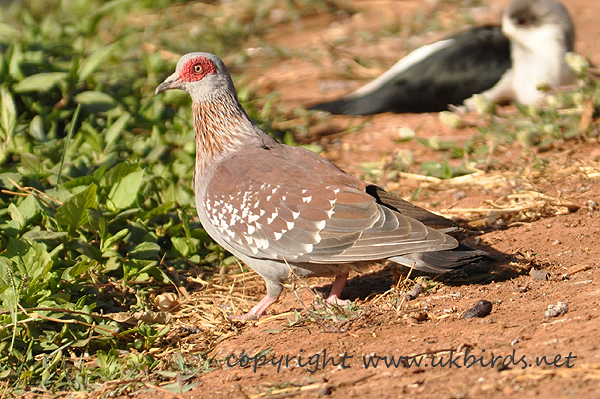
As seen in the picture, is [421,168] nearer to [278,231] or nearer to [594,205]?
[594,205]

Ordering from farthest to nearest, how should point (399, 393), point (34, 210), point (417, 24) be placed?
point (417, 24)
point (34, 210)
point (399, 393)

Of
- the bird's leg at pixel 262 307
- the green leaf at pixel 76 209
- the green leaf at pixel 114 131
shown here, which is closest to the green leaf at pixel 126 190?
the green leaf at pixel 76 209

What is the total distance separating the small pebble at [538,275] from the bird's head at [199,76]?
223 cm

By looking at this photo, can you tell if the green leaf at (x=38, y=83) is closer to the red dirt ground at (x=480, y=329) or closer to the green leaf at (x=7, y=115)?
the green leaf at (x=7, y=115)

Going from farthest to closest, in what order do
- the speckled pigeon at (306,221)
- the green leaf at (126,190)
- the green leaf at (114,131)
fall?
1. the green leaf at (114,131)
2. the green leaf at (126,190)
3. the speckled pigeon at (306,221)

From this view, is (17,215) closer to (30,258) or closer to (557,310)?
(30,258)

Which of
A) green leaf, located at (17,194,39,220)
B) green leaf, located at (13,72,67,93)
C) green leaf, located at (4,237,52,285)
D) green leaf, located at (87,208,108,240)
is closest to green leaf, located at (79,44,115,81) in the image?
green leaf, located at (13,72,67,93)

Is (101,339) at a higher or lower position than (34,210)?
lower

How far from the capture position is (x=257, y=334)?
3.47 metres

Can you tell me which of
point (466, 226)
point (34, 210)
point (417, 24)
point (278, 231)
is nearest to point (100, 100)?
point (34, 210)

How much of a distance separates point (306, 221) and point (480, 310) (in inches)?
40.9

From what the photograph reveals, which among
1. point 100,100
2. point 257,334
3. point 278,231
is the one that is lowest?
point 257,334

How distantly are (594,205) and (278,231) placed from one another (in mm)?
2228

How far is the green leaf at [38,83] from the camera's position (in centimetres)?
525
